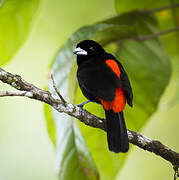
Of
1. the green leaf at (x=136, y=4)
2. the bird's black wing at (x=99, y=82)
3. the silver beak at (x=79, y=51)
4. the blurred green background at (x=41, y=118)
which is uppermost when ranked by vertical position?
the silver beak at (x=79, y=51)

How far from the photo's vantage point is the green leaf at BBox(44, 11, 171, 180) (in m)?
2.21

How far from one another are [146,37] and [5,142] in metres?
2.79

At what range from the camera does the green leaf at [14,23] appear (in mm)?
2605

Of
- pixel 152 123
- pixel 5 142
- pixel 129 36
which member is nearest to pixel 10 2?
pixel 129 36

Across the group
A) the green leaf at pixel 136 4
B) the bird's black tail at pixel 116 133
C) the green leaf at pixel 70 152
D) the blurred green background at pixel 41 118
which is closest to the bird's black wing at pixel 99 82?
the bird's black tail at pixel 116 133

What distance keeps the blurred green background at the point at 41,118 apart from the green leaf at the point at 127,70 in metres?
1.13

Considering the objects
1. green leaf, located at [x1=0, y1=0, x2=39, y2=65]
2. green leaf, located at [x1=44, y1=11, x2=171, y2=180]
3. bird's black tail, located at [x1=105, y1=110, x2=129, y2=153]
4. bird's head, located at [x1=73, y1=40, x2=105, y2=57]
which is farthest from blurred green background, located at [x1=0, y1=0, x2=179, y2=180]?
bird's black tail, located at [x1=105, y1=110, x2=129, y2=153]

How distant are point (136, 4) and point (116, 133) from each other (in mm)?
1836

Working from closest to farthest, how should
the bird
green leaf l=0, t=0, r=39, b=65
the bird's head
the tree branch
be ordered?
1. the tree branch
2. the bird
3. the bird's head
4. green leaf l=0, t=0, r=39, b=65

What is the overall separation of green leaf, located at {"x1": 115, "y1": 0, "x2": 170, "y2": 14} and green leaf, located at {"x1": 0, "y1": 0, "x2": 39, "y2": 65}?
0.85 metres

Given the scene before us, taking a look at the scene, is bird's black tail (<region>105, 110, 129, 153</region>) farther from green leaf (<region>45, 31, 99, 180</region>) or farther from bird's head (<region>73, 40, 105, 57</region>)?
bird's head (<region>73, 40, 105, 57</region>)

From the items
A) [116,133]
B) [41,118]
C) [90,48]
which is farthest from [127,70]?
[41,118]

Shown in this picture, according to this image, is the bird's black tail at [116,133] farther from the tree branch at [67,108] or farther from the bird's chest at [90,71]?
the bird's chest at [90,71]

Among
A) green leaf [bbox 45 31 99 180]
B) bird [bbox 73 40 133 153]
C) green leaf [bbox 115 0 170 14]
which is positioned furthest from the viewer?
green leaf [bbox 115 0 170 14]
